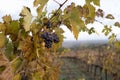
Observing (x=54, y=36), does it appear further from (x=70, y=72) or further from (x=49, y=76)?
(x=70, y=72)

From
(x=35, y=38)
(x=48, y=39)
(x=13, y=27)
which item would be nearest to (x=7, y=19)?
(x=13, y=27)

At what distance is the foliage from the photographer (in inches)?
74.3

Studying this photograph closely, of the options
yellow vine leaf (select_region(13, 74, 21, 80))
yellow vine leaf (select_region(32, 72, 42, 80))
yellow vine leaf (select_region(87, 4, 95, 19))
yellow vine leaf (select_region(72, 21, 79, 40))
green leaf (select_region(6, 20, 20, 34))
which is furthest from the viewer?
green leaf (select_region(6, 20, 20, 34))

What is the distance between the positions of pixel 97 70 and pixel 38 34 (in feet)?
40.7

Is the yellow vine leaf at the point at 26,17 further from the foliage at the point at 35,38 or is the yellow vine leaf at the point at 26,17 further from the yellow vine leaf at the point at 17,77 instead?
→ the yellow vine leaf at the point at 17,77

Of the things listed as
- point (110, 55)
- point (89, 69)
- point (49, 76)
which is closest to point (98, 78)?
point (110, 55)

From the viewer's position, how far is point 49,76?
2.35 m

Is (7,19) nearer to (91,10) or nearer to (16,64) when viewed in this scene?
(16,64)

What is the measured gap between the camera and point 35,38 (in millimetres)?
2062

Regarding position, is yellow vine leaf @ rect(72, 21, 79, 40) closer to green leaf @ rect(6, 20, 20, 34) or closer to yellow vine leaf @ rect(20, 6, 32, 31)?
yellow vine leaf @ rect(20, 6, 32, 31)

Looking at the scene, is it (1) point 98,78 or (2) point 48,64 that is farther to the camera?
(1) point 98,78

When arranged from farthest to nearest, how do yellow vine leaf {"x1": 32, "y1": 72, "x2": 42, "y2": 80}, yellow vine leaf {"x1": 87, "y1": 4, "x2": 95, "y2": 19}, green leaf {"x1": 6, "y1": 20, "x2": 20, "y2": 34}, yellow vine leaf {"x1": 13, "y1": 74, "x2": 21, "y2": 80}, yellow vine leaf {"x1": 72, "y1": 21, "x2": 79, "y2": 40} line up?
green leaf {"x1": 6, "y1": 20, "x2": 20, "y2": 34}, yellow vine leaf {"x1": 32, "y1": 72, "x2": 42, "y2": 80}, yellow vine leaf {"x1": 13, "y1": 74, "x2": 21, "y2": 80}, yellow vine leaf {"x1": 87, "y1": 4, "x2": 95, "y2": 19}, yellow vine leaf {"x1": 72, "y1": 21, "x2": 79, "y2": 40}

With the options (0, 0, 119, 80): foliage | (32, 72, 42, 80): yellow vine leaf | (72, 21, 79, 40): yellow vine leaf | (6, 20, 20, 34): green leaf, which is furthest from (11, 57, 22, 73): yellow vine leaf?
(72, 21, 79, 40): yellow vine leaf

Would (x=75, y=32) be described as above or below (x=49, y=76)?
above
